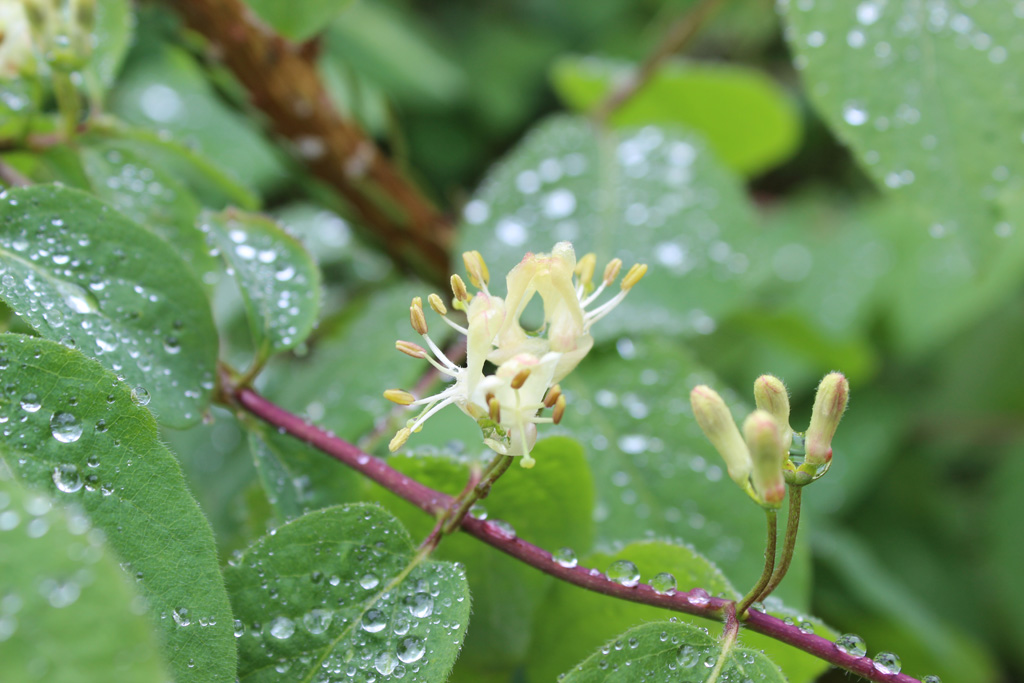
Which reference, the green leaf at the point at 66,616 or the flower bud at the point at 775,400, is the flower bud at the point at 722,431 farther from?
the green leaf at the point at 66,616

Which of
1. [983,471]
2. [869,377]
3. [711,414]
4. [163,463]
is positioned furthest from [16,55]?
[983,471]

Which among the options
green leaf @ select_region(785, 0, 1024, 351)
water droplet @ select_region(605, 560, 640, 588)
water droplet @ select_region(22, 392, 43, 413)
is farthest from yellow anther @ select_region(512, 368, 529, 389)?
green leaf @ select_region(785, 0, 1024, 351)

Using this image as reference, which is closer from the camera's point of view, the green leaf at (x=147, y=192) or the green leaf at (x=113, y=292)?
the green leaf at (x=113, y=292)

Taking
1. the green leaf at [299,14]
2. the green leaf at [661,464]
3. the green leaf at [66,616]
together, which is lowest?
the green leaf at [661,464]

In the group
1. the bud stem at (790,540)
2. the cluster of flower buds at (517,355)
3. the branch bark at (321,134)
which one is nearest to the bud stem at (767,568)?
the bud stem at (790,540)

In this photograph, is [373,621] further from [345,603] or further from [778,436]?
[778,436]

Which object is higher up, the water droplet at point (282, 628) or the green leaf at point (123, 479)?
the green leaf at point (123, 479)

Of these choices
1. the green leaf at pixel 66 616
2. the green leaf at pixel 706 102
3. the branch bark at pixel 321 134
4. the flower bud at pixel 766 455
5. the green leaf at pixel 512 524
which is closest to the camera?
the green leaf at pixel 66 616

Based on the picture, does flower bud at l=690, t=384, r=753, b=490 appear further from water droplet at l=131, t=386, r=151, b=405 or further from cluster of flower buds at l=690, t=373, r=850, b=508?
water droplet at l=131, t=386, r=151, b=405
